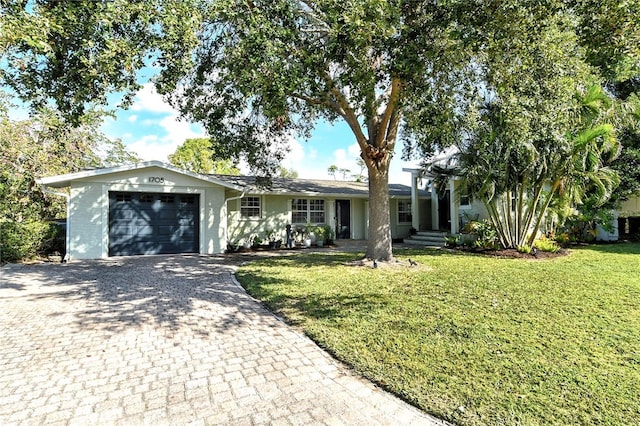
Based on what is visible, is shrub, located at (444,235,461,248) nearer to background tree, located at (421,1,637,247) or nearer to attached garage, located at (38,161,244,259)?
background tree, located at (421,1,637,247)

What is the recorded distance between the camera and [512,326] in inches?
181

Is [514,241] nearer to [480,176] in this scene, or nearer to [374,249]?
[480,176]

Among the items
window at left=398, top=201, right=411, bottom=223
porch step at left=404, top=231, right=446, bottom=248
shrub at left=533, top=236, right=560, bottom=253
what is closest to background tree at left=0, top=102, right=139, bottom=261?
porch step at left=404, top=231, right=446, bottom=248

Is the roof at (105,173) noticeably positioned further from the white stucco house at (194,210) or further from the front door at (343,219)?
the front door at (343,219)

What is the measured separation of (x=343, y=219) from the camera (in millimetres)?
17453

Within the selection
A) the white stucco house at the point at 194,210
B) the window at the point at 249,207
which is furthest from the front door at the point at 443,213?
the window at the point at 249,207

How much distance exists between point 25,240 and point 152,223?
354 cm

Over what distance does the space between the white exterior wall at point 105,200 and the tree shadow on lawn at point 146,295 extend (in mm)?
1159

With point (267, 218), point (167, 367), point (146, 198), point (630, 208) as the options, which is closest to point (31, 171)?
point (146, 198)

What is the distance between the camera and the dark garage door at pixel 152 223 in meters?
11.7

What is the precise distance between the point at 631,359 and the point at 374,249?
6.05 m

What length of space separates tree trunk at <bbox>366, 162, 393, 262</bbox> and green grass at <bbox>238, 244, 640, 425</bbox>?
1.02m

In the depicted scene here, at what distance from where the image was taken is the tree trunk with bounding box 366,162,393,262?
9.31 meters

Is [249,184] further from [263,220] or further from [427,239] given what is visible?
[427,239]
